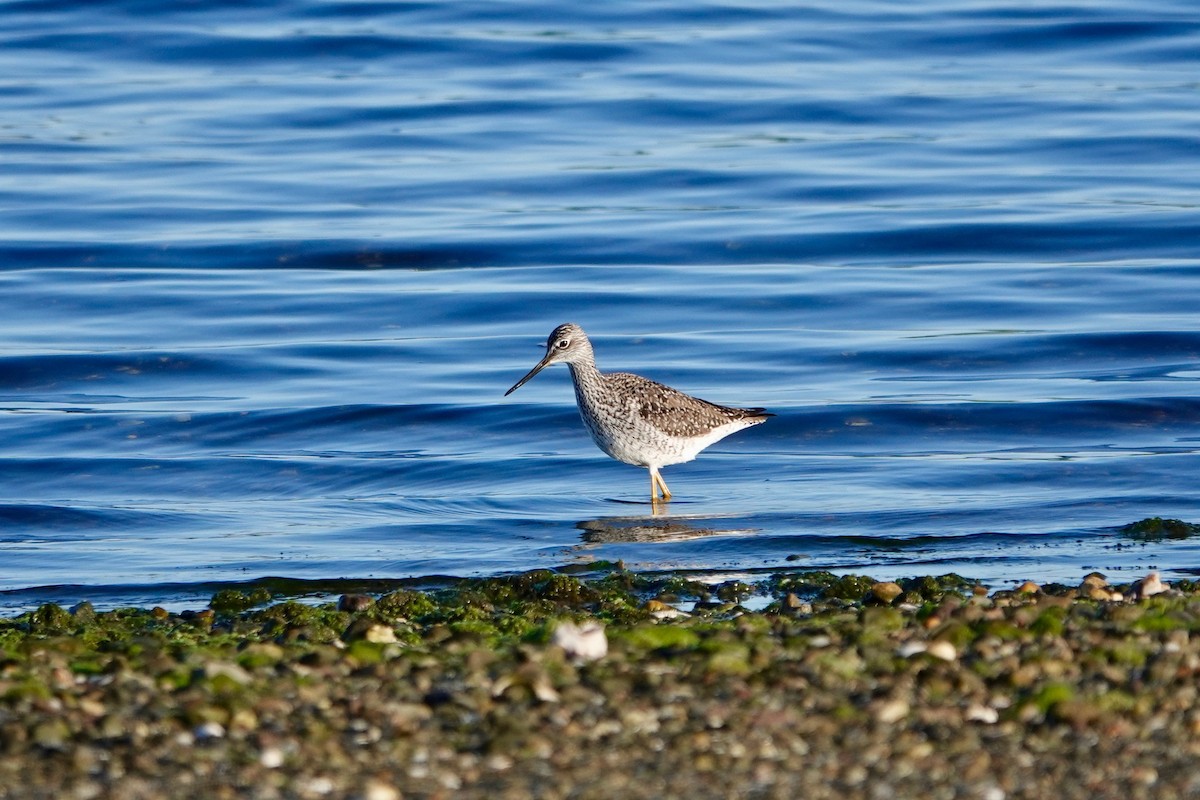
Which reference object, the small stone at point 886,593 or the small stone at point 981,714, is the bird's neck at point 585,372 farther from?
the small stone at point 981,714

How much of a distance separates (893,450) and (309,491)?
15.5 feet

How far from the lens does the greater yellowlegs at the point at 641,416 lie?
1261cm

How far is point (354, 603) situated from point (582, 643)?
105 inches

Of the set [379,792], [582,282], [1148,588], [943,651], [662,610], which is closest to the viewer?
[379,792]

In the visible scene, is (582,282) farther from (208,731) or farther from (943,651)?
(208,731)

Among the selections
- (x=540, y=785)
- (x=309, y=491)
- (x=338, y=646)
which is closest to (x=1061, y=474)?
(x=309, y=491)

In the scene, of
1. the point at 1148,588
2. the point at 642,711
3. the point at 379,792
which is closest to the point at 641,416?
the point at 1148,588

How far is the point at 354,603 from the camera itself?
9133 mm

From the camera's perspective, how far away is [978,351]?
56.4ft

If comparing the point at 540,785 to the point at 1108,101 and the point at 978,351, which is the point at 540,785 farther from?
the point at 1108,101

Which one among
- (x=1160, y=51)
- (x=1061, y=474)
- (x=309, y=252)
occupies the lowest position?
(x=1061, y=474)

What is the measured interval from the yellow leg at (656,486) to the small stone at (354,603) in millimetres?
3937

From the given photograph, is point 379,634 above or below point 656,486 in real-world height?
above

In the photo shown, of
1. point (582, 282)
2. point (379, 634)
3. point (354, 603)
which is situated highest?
point (582, 282)
